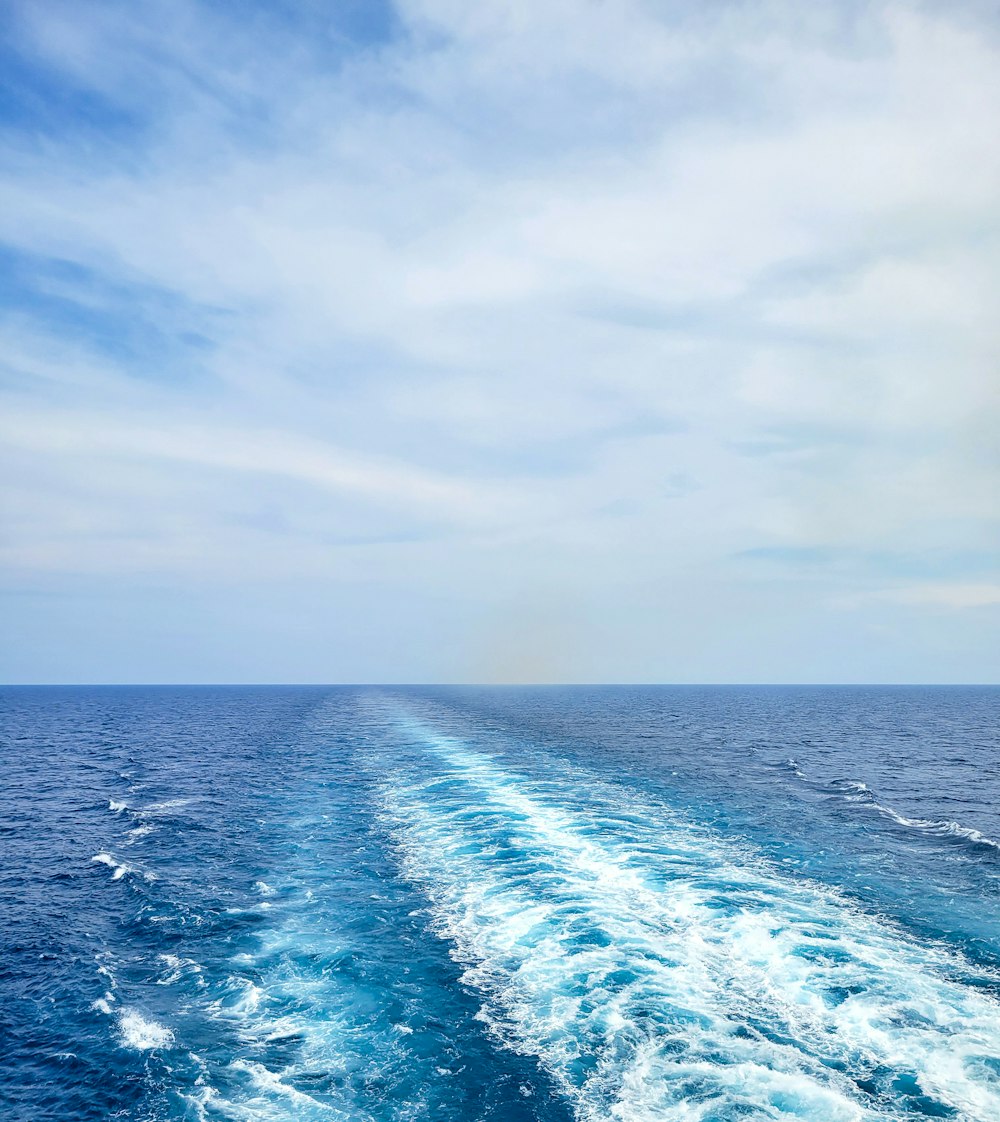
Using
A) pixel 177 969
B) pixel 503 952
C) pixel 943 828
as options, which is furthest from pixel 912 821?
pixel 177 969

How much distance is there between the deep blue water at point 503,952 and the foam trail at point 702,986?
4.3 inches

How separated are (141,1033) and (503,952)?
43.7ft

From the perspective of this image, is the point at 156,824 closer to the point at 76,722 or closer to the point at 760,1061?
the point at 760,1061

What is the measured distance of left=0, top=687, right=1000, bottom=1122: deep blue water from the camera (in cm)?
1980

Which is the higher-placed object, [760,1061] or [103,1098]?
[760,1061]

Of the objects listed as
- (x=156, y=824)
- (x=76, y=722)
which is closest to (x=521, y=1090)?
(x=156, y=824)

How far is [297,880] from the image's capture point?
37906 mm

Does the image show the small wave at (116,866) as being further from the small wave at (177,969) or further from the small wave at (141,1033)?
the small wave at (141,1033)

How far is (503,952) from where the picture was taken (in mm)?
28438

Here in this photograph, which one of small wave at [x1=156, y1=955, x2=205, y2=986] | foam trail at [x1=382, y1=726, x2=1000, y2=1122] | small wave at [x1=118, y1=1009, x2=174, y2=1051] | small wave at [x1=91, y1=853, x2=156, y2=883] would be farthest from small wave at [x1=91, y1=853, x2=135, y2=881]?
small wave at [x1=118, y1=1009, x2=174, y2=1051]

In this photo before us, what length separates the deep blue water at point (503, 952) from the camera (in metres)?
19.8

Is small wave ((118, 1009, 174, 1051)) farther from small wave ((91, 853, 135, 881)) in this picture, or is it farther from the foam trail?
small wave ((91, 853, 135, 881))

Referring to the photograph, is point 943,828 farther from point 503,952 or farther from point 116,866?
point 116,866

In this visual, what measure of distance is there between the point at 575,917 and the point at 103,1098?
742 inches
